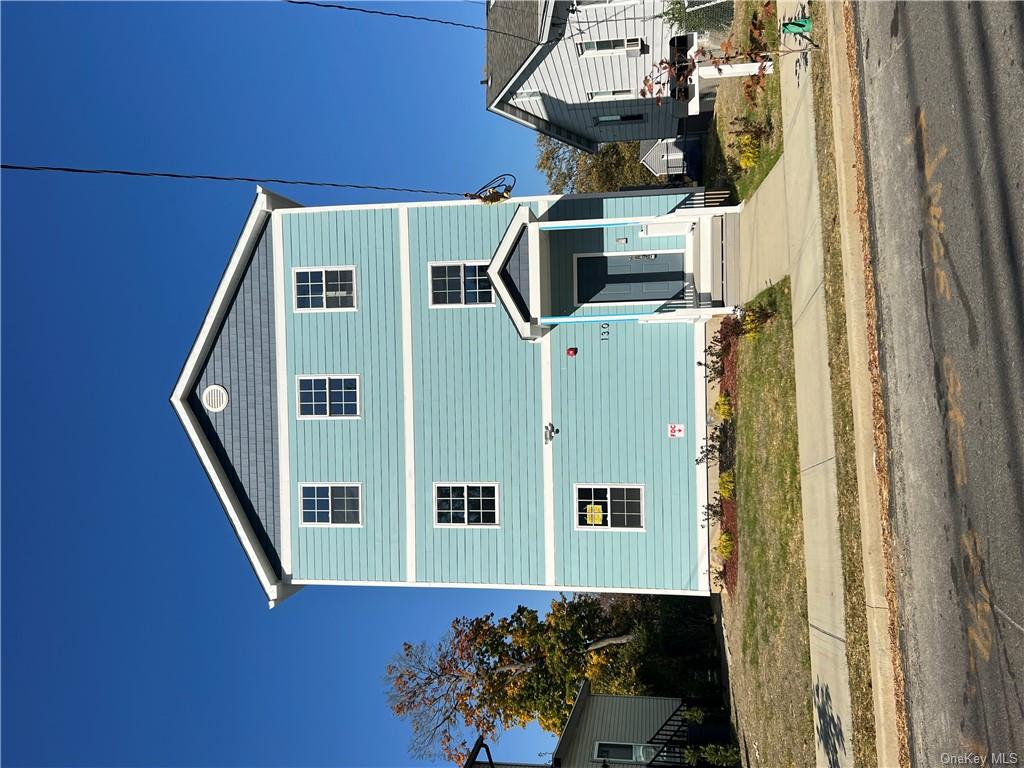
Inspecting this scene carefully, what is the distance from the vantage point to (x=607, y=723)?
69.2ft

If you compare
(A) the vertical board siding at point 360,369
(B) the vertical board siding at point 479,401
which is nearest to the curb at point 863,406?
(B) the vertical board siding at point 479,401

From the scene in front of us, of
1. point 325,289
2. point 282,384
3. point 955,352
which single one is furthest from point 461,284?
point 955,352

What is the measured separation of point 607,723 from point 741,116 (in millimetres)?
18569

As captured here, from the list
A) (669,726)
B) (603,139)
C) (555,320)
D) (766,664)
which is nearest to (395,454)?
(555,320)

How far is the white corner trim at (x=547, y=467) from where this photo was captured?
16609 mm

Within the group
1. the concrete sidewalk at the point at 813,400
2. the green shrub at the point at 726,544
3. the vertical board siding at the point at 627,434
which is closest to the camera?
the concrete sidewalk at the point at 813,400

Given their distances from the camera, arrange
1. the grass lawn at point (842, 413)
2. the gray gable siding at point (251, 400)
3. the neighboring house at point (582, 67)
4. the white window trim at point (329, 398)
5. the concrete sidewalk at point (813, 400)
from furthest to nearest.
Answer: the neighboring house at point (582, 67), the gray gable siding at point (251, 400), the white window trim at point (329, 398), the concrete sidewalk at point (813, 400), the grass lawn at point (842, 413)

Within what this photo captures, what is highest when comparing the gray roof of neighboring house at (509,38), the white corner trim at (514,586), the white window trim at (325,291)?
the gray roof of neighboring house at (509,38)

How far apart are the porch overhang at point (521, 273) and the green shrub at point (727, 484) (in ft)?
18.4

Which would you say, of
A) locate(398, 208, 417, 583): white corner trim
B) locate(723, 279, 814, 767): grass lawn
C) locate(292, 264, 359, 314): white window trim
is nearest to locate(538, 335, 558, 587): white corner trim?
locate(398, 208, 417, 583): white corner trim

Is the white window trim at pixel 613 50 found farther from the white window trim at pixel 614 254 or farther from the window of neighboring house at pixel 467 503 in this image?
the window of neighboring house at pixel 467 503

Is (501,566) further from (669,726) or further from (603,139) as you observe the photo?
(603,139)

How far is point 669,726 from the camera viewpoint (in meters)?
20.3

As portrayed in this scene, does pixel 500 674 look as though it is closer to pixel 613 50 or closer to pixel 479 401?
pixel 479 401
